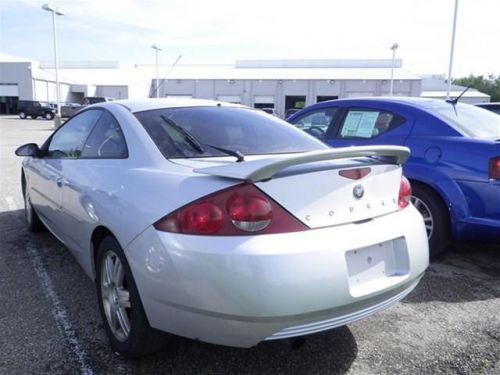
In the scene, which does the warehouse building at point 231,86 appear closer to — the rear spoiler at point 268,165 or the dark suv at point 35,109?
the dark suv at point 35,109

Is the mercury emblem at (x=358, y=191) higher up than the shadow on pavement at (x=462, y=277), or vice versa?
the mercury emblem at (x=358, y=191)

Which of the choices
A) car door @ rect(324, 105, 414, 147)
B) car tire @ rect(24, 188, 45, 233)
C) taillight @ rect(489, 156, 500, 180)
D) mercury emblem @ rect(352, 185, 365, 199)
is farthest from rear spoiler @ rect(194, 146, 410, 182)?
car tire @ rect(24, 188, 45, 233)

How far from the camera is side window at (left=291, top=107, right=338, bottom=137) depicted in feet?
17.5

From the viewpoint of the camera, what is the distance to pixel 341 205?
2252mm

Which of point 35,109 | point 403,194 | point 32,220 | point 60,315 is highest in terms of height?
point 35,109

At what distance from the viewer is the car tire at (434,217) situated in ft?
13.8

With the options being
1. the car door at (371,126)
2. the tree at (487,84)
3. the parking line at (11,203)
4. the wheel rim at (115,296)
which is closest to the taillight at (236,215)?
the wheel rim at (115,296)

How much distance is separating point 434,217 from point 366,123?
132cm

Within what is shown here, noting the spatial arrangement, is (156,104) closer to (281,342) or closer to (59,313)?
(59,313)

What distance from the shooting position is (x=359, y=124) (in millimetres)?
5020

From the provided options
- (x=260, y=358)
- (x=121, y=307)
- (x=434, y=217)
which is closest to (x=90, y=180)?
(x=121, y=307)

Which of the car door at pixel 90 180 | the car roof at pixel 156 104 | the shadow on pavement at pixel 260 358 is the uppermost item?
the car roof at pixel 156 104

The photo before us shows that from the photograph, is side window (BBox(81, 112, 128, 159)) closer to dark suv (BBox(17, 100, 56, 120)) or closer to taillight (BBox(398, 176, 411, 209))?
taillight (BBox(398, 176, 411, 209))

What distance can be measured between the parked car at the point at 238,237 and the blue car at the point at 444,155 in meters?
1.53
